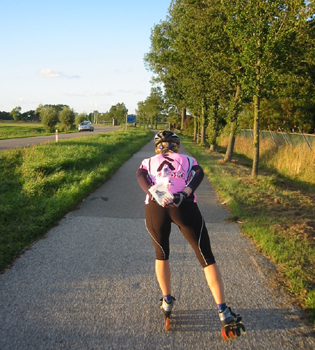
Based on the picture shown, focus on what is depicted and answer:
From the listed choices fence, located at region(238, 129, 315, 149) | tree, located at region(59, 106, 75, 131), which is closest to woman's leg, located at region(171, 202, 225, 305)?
fence, located at region(238, 129, 315, 149)

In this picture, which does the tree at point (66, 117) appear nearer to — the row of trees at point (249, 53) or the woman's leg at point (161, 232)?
the row of trees at point (249, 53)

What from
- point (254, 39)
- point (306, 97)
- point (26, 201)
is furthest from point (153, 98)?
point (26, 201)

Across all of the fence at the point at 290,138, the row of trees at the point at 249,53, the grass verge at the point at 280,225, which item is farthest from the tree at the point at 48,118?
the grass verge at the point at 280,225

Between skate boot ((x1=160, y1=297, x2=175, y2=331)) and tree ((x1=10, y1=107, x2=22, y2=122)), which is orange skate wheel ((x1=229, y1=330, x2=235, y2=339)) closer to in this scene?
skate boot ((x1=160, y1=297, x2=175, y2=331))

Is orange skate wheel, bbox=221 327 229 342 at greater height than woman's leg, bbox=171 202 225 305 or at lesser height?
lesser

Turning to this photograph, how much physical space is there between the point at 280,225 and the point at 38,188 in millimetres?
5375

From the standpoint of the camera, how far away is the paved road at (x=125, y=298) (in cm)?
311

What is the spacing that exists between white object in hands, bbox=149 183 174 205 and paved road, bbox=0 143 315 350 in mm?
1161

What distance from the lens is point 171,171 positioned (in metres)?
3.40

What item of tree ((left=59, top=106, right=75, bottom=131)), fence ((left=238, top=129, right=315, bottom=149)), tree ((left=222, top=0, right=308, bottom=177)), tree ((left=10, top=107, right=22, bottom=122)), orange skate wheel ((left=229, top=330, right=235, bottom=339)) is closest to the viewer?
orange skate wheel ((left=229, top=330, right=235, bottom=339))

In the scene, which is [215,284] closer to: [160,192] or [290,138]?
[160,192]

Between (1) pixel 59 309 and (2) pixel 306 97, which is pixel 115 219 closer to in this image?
(1) pixel 59 309

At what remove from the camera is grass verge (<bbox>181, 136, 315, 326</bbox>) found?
432cm

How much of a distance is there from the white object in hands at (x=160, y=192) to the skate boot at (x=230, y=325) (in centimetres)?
112
